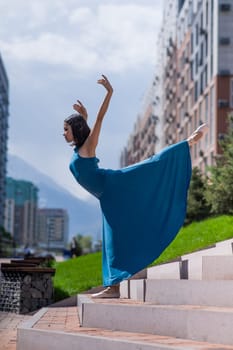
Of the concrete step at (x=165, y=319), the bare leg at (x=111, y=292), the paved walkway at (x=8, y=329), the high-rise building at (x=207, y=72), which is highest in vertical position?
the high-rise building at (x=207, y=72)

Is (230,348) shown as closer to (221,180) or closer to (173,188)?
(173,188)

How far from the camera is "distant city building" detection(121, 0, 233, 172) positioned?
51.5 m

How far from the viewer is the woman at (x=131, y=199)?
7508mm

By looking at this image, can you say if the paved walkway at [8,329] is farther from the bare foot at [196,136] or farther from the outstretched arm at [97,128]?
the bare foot at [196,136]

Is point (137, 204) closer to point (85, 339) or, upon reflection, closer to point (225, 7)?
point (85, 339)

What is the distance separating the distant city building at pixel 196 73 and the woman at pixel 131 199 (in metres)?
26.2

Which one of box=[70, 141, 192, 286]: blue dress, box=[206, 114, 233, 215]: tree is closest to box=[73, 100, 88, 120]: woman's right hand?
box=[70, 141, 192, 286]: blue dress

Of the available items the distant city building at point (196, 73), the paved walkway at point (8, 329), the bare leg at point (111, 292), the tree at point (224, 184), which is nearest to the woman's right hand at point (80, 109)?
the bare leg at point (111, 292)

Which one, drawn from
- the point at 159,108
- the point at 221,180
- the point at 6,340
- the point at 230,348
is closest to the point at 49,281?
the point at 6,340

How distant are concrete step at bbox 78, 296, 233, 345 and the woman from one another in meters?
0.77

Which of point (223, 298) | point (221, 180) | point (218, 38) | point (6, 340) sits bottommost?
point (6, 340)

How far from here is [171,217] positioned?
300 inches

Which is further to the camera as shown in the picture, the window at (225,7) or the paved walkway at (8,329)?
the window at (225,7)

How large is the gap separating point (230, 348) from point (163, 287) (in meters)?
1.61
